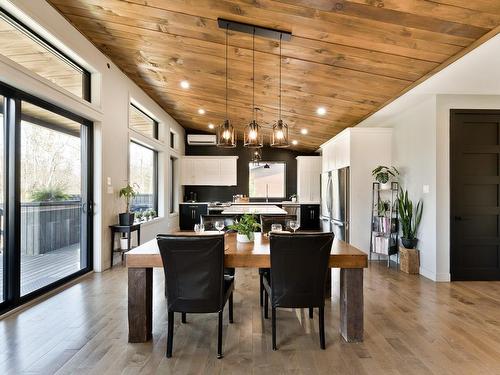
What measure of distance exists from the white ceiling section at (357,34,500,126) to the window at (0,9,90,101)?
427 centimetres

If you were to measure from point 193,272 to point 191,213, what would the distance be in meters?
6.82

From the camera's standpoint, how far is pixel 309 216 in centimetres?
889

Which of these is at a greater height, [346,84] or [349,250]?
[346,84]

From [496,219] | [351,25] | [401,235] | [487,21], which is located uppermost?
[351,25]

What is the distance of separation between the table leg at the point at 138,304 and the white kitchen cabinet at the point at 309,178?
7.04 metres

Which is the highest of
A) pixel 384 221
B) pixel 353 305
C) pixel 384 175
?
pixel 384 175

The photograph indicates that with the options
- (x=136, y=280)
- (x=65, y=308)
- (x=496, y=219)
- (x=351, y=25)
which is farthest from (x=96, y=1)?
(x=496, y=219)

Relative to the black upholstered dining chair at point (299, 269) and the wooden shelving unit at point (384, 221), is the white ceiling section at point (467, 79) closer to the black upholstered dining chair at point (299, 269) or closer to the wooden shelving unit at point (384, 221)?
the wooden shelving unit at point (384, 221)

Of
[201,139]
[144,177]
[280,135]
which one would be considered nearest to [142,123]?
[144,177]

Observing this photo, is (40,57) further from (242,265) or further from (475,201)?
(475,201)

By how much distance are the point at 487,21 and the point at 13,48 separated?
4.16m

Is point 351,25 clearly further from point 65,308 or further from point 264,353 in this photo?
point 65,308

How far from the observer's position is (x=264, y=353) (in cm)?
221

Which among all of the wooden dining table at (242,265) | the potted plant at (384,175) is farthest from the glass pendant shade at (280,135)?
the potted plant at (384,175)
